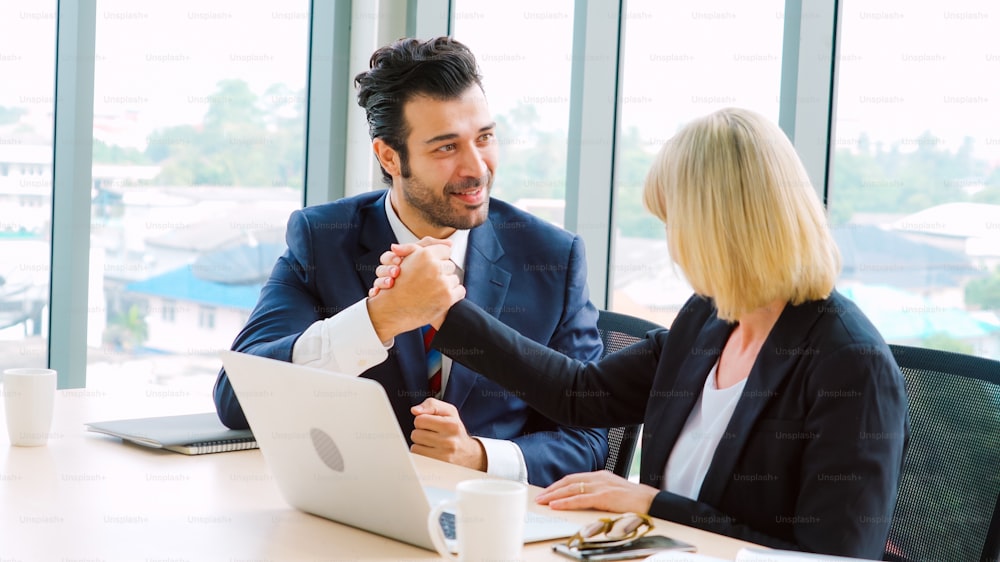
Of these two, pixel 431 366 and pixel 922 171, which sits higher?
pixel 922 171

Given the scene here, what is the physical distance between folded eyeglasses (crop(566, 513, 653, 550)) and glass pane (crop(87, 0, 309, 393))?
2.46 meters

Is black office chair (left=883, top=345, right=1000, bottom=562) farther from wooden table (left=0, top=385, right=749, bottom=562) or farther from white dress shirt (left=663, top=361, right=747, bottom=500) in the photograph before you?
wooden table (left=0, top=385, right=749, bottom=562)

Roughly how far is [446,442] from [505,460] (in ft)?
0.43

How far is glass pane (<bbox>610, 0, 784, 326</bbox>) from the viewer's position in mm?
3078

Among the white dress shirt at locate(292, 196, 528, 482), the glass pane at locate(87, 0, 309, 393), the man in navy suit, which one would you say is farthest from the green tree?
the white dress shirt at locate(292, 196, 528, 482)

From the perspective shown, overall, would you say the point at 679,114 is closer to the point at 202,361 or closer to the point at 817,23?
the point at 817,23

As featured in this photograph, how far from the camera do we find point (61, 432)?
1.96m

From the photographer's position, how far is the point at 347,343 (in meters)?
2.05

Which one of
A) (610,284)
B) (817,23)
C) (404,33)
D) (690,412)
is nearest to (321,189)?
(404,33)

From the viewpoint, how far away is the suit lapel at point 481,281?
2.24 m

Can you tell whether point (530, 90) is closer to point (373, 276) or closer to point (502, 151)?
point (502, 151)

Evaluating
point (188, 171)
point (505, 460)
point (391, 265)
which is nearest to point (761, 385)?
point (505, 460)

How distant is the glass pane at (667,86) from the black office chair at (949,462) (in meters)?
1.48

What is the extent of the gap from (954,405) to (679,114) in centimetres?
189
